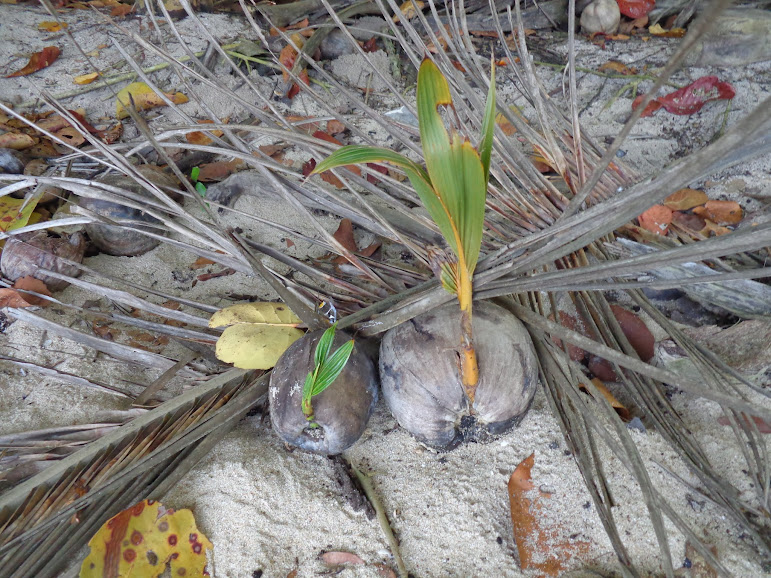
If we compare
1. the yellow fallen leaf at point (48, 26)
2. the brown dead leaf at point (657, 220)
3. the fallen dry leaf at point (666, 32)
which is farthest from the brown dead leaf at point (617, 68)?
the yellow fallen leaf at point (48, 26)

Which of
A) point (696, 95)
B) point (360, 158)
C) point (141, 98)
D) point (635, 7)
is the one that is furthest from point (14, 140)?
point (635, 7)

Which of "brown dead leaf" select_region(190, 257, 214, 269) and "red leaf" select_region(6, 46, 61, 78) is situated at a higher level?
"red leaf" select_region(6, 46, 61, 78)

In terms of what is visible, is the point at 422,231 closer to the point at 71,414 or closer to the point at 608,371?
the point at 608,371

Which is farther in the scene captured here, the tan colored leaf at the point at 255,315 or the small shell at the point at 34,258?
the small shell at the point at 34,258

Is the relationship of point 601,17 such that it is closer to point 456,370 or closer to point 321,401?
point 456,370

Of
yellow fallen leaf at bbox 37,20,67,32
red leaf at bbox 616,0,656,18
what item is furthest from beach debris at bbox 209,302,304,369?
red leaf at bbox 616,0,656,18

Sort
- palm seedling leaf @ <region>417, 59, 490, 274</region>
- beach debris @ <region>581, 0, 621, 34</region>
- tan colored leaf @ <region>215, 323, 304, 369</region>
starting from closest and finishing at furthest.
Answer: palm seedling leaf @ <region>417, 59, 490, 274</region> < tan colored leaf @ <region>215, 323, 304, 369</region> < beach debris @ <region>581, 0, 621, 34</region>

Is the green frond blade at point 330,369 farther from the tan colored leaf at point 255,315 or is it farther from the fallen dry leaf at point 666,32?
the fallen dry leaf at point 666,32

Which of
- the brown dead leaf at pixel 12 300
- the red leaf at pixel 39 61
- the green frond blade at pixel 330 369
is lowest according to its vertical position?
the brown dead leaf at pixel 12 300

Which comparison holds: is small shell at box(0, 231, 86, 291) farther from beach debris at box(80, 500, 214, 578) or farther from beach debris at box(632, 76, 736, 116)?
beach debris at box(632, 76, 736, 116)
